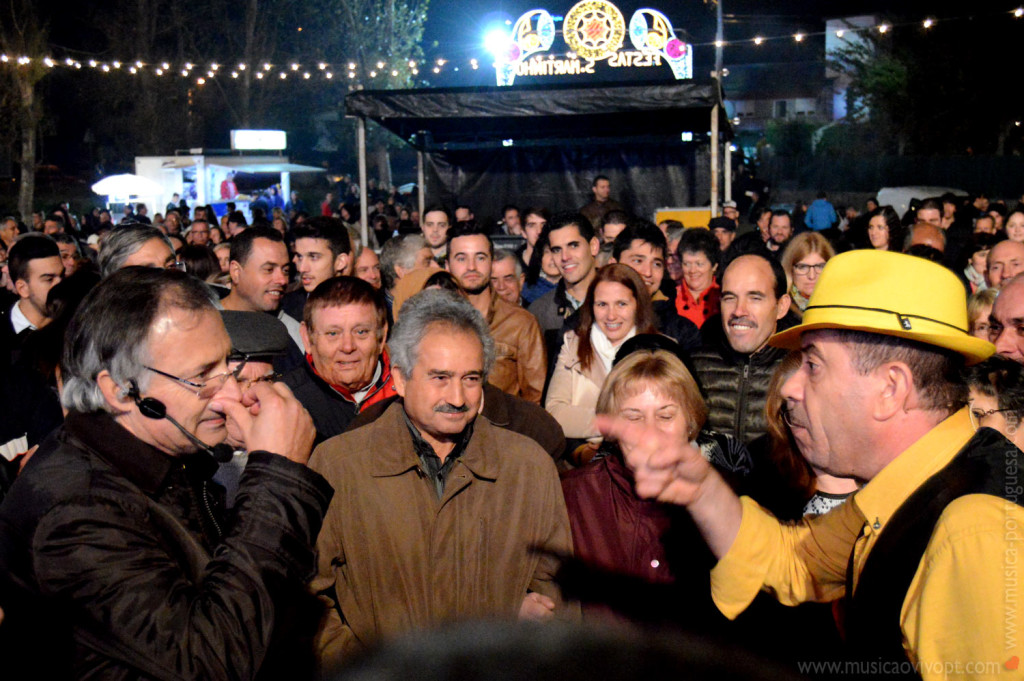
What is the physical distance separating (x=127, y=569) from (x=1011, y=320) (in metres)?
4.01

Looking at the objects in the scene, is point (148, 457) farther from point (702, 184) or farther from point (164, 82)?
point (164, 82)

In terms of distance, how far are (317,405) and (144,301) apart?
2109 millimetres

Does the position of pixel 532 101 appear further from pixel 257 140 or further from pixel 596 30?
pixel 257 140

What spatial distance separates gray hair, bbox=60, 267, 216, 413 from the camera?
2285 mm

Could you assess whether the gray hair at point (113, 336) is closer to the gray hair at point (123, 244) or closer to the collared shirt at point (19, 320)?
the gray hair at point (123, 244)

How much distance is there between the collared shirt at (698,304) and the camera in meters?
6.89

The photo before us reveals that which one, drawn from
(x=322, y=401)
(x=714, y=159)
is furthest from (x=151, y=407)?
(x=714, y=159)

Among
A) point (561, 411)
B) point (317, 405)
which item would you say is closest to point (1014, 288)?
point (561, 411)

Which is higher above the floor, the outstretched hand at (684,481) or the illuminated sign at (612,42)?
the illuminated sign at (612,42)

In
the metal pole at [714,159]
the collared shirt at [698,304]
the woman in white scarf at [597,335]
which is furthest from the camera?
the metal pole at [714,159]

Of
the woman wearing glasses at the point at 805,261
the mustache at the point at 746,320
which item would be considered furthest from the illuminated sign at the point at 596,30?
the mustache at the point at 746,320

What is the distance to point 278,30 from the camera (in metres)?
44.5

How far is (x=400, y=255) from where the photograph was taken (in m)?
7.46
